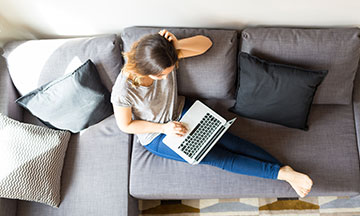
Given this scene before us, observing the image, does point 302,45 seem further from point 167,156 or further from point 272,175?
point 167,156

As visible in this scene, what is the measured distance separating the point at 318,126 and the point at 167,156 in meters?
0.87

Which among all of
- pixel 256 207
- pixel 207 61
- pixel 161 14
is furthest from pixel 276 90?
pixel 256 207

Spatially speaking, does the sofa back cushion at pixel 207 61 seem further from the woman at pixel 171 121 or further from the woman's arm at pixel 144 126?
the woman's arm at pixel 144 126

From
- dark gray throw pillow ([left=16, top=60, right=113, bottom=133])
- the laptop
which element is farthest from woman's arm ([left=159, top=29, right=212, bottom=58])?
dark gray throw pillow ([left=16, top=60, right=113, bottom=133])

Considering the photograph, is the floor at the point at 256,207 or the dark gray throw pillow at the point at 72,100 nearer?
the dark gray throw pillow at the point at 72,100

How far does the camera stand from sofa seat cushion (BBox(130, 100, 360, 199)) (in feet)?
5.43

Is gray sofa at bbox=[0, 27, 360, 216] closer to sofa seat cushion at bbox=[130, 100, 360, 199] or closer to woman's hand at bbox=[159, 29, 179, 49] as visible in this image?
sofa seat cushion at bbox=[130, 100, 360, 199]

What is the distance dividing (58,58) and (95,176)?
67 cm

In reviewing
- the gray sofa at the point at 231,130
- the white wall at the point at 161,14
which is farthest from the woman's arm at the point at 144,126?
the white wall at the point at 161,14

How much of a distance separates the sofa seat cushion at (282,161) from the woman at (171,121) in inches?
2.5

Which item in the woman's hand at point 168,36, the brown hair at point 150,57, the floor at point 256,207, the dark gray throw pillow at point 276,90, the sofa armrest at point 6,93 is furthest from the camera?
the floor at point 256,207

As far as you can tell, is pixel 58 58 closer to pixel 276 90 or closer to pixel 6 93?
pixel 6 93

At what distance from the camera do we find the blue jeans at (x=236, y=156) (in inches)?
63.7

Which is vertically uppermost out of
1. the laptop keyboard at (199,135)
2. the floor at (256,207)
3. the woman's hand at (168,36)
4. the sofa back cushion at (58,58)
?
the woman's hand at (168,36)
